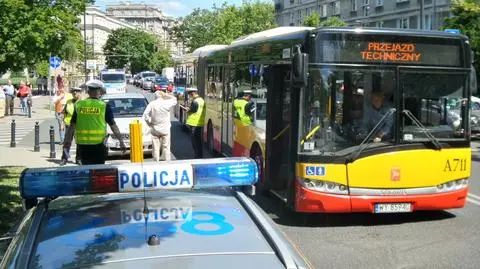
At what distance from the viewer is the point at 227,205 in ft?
11.1

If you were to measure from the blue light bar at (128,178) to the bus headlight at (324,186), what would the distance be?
5.35m

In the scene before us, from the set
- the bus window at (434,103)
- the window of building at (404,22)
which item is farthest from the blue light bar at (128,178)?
the window of building at (404,22)

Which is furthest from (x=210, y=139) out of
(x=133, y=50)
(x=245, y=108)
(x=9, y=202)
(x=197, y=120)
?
(x=133, y=50)

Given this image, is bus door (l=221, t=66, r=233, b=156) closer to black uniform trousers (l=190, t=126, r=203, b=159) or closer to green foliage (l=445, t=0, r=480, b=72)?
black uniform trousers (l=190, t=126, r=203, b=159)

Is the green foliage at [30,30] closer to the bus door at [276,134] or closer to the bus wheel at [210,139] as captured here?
the bus door at [276,134]

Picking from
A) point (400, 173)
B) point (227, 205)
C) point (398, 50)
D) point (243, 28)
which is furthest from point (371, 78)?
point (243, 28)

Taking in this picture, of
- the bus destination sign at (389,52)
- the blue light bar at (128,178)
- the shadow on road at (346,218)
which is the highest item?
the bus destination sign at (389,52)

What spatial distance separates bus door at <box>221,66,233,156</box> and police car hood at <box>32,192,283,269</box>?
10432 millimetres

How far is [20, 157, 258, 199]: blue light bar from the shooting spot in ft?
11.0

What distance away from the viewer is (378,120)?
29.3ft

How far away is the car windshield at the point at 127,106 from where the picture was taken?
1806 centimetres

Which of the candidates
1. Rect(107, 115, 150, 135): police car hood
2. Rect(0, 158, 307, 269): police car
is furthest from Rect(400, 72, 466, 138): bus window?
Rect(107, 115, 150, 135): police car hood

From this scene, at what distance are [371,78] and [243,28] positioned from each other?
6662 cm

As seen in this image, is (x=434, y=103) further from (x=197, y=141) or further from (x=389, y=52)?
(x=197, y=141)
